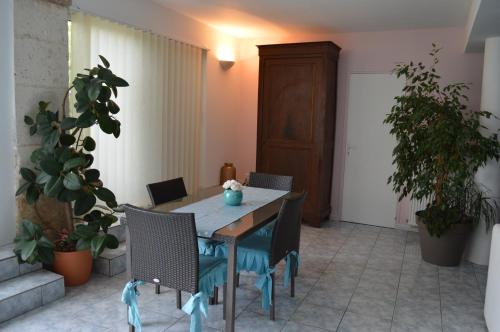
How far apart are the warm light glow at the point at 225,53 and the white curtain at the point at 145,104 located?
0.31 m

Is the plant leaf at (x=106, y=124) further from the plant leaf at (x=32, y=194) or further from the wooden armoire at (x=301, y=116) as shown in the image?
the wooden armoire at (x=301, y=116)

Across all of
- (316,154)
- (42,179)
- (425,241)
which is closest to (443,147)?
(425,241)

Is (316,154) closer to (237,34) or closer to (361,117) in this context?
(361,117)

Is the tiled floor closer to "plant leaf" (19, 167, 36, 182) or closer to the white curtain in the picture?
"plant leaf" (19, 167, 36, 182)

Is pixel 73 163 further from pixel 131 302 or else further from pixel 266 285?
pixel 266 285

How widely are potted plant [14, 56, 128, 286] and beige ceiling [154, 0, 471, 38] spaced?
1.65 meters

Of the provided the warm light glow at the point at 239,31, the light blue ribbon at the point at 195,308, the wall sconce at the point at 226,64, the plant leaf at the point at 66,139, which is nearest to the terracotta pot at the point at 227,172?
the wall sconce at the point at 226,64

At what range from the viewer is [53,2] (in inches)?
129

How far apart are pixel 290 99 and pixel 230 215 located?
2734 mm

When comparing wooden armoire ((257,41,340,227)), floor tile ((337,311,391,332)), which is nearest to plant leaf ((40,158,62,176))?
floor tile ((337,311,391,332))

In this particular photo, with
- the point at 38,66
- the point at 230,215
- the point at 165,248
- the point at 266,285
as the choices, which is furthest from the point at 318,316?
the point at 38,66

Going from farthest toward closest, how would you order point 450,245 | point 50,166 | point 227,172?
point 227,172 < point 450,245 < point 50,166

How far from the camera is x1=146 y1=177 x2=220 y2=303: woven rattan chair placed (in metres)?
3.06

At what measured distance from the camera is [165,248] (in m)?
2.31
